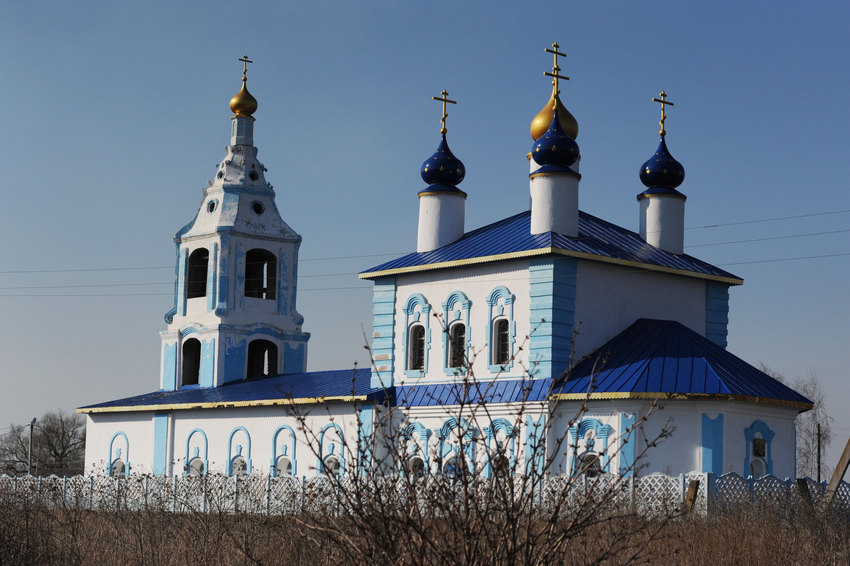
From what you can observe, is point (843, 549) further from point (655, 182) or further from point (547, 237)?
point (655, 182)

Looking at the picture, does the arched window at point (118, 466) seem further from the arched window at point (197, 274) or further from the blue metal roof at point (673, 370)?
the blue metal roof at point (673, 370)

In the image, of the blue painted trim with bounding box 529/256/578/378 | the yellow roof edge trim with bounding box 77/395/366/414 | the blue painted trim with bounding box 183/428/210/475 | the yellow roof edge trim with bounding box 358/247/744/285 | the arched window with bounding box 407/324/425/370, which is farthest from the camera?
the blue painted trim with bounding box 183/428/210/475

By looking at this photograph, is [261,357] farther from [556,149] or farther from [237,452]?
[556,149]

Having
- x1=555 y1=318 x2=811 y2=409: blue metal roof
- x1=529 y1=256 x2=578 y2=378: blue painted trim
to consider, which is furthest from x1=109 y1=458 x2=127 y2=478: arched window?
x1=555 y1=318 x2=811 y2=409: blue metal roof

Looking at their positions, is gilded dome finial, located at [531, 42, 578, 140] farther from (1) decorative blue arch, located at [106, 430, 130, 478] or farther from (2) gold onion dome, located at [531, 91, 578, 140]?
(1) decorative blue arch, located at [106, 430, 130, 478]

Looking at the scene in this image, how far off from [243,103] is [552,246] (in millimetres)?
11544

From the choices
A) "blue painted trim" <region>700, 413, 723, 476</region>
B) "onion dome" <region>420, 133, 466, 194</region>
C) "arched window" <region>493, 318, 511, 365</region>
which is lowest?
"blue painted trim" <region>700, 413, 723, 476</region>

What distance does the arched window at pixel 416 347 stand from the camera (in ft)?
69.6

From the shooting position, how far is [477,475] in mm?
6531

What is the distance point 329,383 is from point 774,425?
843cm

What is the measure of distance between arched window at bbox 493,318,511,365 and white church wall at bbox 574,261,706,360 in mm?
1165

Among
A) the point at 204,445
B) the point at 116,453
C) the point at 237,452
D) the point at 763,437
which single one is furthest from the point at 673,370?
the point at 116,453

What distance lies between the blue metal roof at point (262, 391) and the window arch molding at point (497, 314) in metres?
2.11

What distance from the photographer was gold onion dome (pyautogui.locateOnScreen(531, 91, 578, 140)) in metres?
23.2
